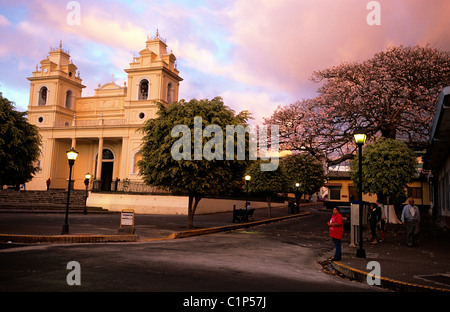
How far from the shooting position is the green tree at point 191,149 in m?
16.3

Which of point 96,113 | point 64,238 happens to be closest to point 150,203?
point 64,238

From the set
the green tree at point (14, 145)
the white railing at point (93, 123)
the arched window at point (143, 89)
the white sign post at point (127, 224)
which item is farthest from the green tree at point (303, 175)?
the green tree at point (14, 145)

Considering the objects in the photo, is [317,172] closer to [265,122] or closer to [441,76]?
[265,122]

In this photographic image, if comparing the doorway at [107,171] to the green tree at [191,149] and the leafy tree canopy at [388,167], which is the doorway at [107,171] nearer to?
the green tree at [191,149]

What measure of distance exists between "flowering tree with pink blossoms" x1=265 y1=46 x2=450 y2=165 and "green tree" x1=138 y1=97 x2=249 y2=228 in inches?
193

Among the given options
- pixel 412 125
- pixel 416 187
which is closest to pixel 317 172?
pixel 416 187

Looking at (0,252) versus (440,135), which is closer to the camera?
(0,252)

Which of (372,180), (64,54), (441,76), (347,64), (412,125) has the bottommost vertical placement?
(372,180)

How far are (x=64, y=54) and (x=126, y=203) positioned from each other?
25252mm

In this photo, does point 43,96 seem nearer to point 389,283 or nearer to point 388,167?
point 388,167

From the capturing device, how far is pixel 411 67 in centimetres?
1978

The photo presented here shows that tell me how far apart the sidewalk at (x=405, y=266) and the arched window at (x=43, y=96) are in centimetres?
4311

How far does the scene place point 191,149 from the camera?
16391mm

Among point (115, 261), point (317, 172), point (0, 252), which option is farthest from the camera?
point (317, 172)
